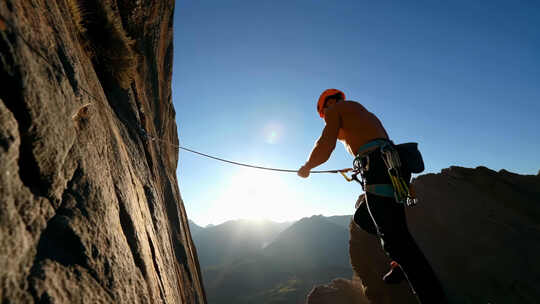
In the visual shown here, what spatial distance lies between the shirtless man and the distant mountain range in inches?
1705

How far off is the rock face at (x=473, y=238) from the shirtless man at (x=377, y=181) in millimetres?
2757

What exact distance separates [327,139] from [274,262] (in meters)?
72.4

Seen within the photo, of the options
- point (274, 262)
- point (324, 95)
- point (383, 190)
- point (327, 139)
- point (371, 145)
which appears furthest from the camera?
point (274, 262)

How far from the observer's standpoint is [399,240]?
3.07 m

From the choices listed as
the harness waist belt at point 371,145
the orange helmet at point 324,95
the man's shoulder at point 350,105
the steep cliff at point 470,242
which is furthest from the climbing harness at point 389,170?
the steep cliff at point 470,242

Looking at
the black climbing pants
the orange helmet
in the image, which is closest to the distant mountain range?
the black climbing pants

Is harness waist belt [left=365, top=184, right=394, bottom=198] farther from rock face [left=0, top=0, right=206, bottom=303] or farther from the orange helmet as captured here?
rock face [left=0, top=0, right=206, bottom=303]

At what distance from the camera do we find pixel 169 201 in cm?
658

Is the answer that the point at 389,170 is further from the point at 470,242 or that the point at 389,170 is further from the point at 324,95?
the point at 470,242

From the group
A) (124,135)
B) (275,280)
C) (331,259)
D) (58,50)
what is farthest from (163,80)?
(331,259)

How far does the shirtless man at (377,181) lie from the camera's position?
2.95 m

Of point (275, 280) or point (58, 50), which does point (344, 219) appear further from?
point (58, 50)

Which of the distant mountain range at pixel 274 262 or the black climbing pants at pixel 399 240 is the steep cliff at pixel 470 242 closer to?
the black climbing pants at pixel 399 240

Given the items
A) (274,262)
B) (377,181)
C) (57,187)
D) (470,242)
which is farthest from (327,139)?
(274,262)
